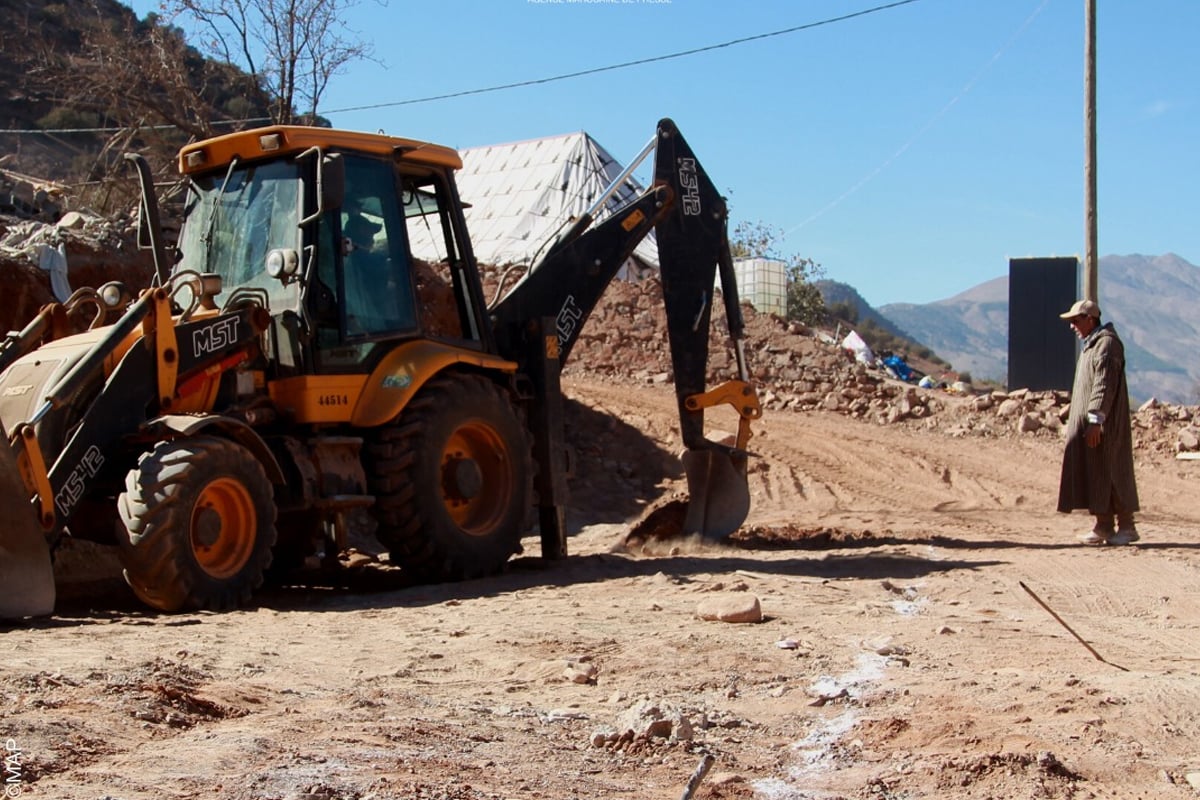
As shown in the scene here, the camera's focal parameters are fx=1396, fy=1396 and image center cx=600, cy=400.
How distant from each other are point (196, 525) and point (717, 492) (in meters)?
4.68

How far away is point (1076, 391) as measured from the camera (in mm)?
10484

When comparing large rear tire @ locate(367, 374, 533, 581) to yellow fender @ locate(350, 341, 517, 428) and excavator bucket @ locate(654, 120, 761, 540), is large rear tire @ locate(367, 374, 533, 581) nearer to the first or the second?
yellow fender @ locate(350, 341, 517, 428)

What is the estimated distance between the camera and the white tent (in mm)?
26797

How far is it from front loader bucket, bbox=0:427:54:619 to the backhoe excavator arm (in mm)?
4270

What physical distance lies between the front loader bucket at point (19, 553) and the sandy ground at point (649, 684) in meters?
0.20

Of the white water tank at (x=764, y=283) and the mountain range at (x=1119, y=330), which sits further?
the mountain range at (x=1119, y=330)

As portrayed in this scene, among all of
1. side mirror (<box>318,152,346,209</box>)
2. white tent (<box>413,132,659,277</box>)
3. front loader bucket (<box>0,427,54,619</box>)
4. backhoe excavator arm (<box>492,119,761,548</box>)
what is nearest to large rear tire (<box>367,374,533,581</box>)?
backhoe excavator arm (<box>492,119,761,548</box>)

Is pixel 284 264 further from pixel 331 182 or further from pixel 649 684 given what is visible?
pixel 649 684

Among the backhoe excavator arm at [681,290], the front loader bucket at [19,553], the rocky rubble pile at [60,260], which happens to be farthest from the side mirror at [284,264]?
the rocky rubble pile at [60,260]

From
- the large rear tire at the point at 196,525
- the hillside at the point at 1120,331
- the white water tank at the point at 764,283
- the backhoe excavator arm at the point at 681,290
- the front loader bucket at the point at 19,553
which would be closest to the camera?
the front loader bucket at the point at 19,553

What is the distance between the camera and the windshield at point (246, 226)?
8414mm

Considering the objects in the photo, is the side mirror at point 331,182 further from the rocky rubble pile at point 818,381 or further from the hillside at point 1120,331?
the hillside at point 1120,331

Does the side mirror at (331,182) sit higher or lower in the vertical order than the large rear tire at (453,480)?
higher

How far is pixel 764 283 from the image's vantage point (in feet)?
86.8
